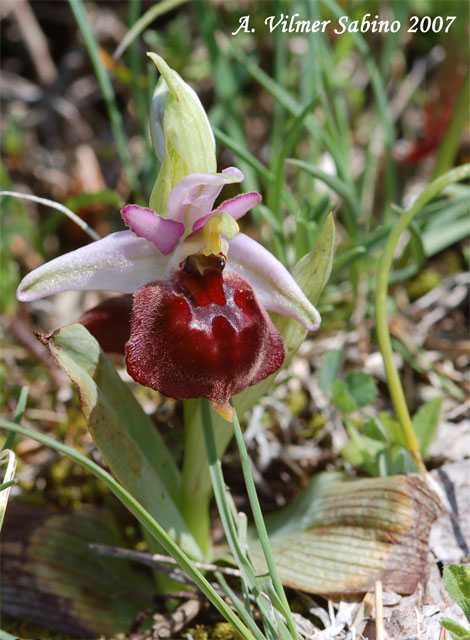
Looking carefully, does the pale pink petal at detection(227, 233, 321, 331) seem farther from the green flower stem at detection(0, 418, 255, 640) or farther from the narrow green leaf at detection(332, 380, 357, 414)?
the green flower stem at detection(0, 418, 255, 640)

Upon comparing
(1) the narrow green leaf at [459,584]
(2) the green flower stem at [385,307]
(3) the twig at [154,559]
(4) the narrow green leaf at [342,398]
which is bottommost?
(3) the twig at [154,559]

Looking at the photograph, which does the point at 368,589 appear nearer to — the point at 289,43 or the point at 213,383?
the point at 213,383

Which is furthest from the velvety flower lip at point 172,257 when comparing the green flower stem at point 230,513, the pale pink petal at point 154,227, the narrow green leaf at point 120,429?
the green flower stem at point 230,513

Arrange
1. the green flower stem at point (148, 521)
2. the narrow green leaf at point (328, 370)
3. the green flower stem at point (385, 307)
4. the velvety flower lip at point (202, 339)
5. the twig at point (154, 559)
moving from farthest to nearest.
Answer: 1. the narrow green leaf at point (328, 370)
2. the green flower stem at point (385, 307)
3. the twig at point (154, 559)
4. the velvety flower lip at point (202, 339)
5. the green flower stem at point (148, 521)

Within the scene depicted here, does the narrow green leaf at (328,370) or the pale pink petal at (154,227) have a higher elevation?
the pale pink petal at (154,227)

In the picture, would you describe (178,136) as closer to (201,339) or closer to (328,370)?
(201,339)

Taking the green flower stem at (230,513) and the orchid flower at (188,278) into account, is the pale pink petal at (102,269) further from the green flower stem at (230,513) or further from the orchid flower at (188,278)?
the green flower stem at (230,513)
